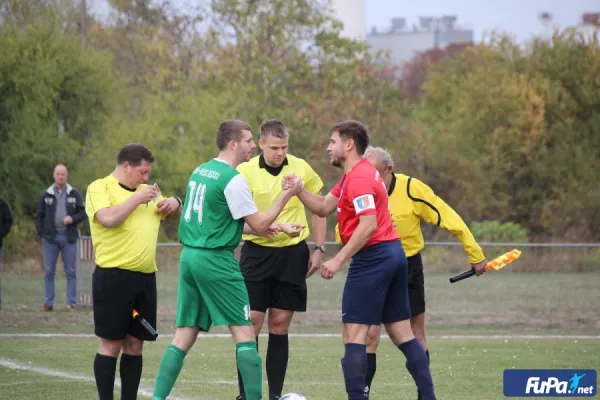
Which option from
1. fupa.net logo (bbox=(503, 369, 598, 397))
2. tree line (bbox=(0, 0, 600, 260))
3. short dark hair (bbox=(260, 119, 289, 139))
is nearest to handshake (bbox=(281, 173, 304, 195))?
short dark hair (bbox=(260, 119, 289, 139))

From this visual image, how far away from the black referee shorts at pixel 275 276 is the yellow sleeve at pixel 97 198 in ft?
4.74

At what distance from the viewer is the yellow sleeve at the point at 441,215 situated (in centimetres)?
889

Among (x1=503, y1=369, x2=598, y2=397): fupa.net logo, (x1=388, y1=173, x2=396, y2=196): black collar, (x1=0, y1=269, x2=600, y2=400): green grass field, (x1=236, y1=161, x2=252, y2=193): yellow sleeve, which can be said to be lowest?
(x1=0, y1=269, x2=600, y2=400): green grass field

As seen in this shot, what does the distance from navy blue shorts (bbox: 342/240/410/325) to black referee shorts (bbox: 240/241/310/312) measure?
42.5 inches

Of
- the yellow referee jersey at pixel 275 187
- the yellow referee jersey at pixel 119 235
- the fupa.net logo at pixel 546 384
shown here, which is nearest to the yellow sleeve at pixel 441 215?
the yellow referee jersey at pixel 275 187

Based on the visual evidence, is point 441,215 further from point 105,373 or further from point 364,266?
point 105,373

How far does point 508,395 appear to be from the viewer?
924 cm

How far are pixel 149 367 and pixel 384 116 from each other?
23655mm

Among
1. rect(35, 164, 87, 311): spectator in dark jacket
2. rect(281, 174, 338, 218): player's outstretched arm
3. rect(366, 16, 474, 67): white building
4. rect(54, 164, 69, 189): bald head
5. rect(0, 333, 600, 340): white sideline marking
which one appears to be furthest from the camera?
rect(366, 16, 474, 67): white building

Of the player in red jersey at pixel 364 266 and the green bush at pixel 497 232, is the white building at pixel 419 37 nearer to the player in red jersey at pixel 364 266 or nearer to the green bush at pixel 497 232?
the green bush at pixel 497 232

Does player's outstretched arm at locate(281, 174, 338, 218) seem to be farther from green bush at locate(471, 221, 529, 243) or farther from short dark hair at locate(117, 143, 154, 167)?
Result: green bush at locate(471, 221, 529, 243)

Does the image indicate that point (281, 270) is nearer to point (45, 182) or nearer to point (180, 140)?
Answer: point (45, 182)

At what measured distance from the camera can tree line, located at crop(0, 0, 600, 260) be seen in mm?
26234

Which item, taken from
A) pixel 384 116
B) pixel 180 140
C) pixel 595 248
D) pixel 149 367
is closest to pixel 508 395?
pixel 149 367
